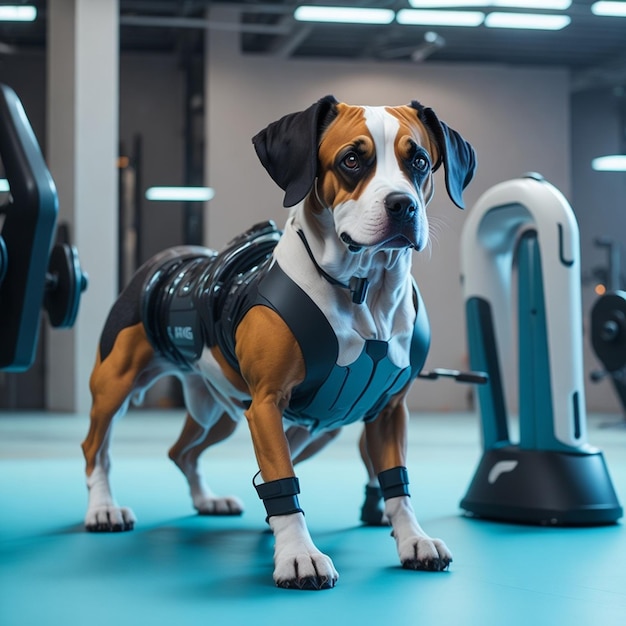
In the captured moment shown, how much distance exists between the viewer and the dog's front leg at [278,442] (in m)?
2.22

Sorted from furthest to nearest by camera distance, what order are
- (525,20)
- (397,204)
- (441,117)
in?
1. (441,117)
2. (525,20)
3. (397,204)

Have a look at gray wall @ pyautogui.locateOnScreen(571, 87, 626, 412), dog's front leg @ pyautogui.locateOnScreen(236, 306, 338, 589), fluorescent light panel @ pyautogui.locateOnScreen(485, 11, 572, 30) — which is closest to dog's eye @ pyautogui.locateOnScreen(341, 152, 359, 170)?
dog's front leg @ pyautogui.locateOnScreen(236, 306, 338, 589)

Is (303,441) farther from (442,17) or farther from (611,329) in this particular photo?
(442,17)

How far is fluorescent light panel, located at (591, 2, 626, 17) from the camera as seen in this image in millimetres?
9820

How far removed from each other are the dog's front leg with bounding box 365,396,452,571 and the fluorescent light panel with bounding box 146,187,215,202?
9207 mm

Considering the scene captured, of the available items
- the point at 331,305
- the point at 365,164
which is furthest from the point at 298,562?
the point at 365,164

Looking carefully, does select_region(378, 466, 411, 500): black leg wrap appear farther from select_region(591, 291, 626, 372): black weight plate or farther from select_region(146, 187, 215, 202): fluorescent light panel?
select_region(146, 187, 215, 202): fluorescent light panel

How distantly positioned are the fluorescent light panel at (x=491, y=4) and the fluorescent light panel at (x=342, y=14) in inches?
14.7

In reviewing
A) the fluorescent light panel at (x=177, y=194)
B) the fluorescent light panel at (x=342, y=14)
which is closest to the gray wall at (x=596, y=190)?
the fluorescent light panel at (x=342, y=14)

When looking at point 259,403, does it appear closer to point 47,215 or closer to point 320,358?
point 320,358

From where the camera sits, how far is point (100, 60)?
30.6 ft

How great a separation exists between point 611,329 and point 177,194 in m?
6.47

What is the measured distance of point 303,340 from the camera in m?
2.35

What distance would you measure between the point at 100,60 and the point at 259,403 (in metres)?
7.64
